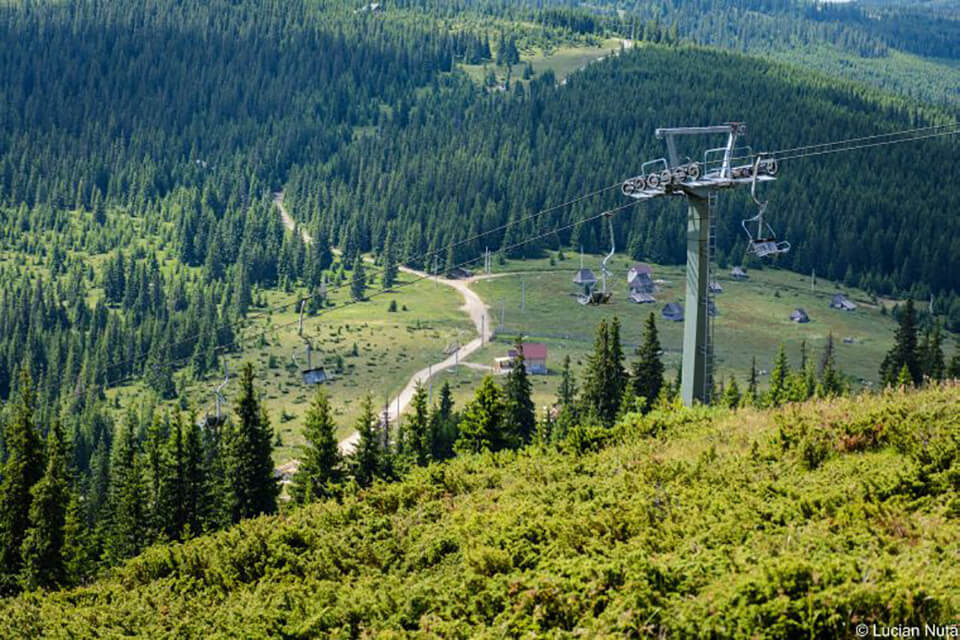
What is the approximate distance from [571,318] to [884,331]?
148 ft

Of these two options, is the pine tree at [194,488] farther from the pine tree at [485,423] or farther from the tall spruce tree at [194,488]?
the pine tree at [485,423]

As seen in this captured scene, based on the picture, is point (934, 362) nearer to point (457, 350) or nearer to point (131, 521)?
point (457, 350)

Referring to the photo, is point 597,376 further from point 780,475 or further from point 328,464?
point 780,475

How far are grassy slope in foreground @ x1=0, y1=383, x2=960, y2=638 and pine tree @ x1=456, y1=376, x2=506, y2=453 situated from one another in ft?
97.1

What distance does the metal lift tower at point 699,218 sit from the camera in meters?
32.8

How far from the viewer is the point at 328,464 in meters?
61.0

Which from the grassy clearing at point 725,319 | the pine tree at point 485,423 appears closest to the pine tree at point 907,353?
the grassy clearing at point 725,319

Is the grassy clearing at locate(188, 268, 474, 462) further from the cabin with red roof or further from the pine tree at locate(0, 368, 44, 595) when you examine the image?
the pine tree at locate(0, 368, 44, 595)

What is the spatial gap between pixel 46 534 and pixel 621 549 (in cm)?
3616

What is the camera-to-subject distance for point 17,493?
48188mm

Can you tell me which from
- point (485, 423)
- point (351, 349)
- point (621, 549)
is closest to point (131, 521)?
point (485, 423)

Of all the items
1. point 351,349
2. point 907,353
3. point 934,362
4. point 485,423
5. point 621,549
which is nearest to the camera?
point 621,549

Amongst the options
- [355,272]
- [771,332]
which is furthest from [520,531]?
[355,272]

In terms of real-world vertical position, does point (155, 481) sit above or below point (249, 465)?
below
